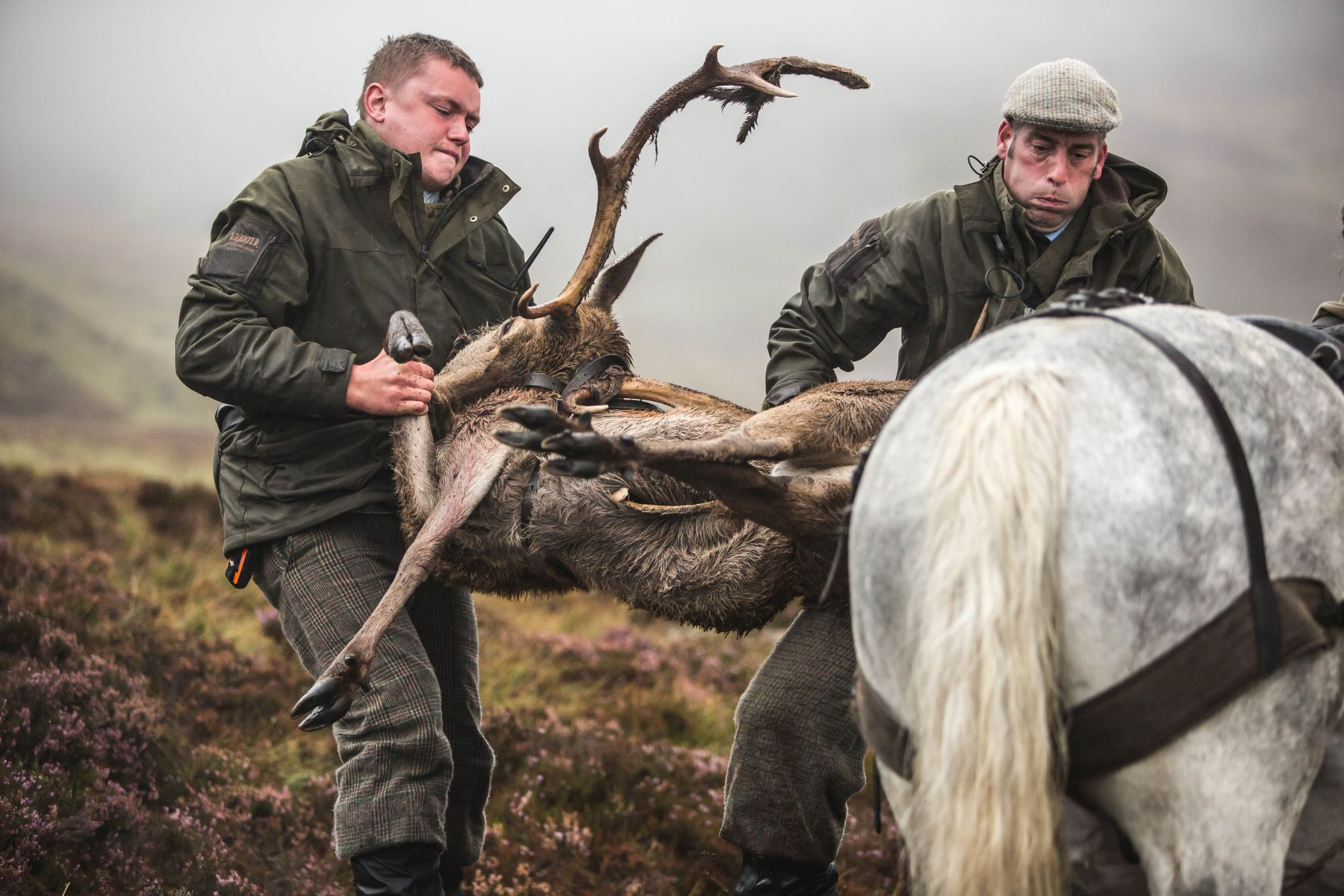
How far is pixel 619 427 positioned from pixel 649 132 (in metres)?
0.93

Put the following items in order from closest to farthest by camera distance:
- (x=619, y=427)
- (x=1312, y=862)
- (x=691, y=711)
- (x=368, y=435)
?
(x=1312, y=862) < (x=619, y=427) < (x=368, y=435) < (x=691, y=711)

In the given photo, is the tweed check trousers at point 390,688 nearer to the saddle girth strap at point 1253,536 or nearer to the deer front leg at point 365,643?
the deer front leg at point 365,643

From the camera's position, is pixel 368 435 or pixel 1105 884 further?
pixel 368 435

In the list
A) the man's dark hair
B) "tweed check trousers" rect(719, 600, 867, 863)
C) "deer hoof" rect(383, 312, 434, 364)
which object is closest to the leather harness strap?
"tweed check trousers" rect(719, 600, 867, 863)

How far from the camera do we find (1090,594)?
5.00ft

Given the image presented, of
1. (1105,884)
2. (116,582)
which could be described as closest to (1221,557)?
(1105,884)

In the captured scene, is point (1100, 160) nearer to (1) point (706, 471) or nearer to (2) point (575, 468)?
(1) point (706, 471)

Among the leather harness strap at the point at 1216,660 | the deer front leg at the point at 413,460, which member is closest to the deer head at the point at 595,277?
the deer front leg at the point at 413,460

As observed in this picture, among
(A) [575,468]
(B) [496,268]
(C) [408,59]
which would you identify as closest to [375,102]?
(C) [408,59]

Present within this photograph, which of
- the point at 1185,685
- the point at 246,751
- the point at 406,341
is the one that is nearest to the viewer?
the point at 1185,685

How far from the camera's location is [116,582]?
6.84 meters

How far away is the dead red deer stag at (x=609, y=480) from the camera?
8.30ft

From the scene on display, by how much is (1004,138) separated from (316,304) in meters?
2.05

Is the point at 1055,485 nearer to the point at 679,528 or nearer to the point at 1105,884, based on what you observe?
the point at 1105,884
